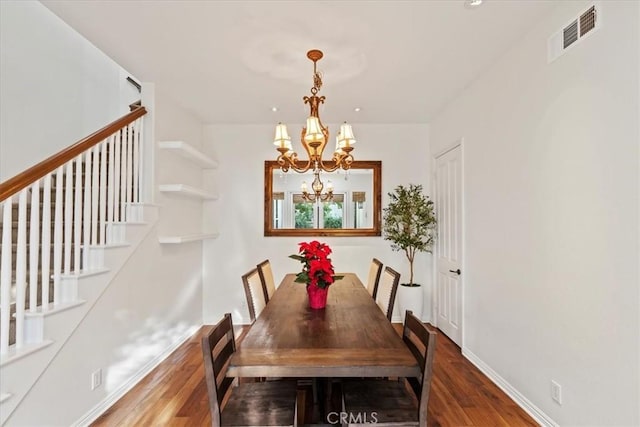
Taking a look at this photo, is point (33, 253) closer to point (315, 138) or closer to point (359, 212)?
point (315, 138)

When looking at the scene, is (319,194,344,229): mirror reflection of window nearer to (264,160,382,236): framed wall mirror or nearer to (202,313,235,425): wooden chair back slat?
(264,160,382,236): framed wall mirror

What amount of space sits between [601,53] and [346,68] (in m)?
1.74

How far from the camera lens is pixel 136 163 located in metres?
2.90

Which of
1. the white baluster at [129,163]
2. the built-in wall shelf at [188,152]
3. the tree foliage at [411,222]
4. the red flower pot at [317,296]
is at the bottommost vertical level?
the red flower pot at [317,296]

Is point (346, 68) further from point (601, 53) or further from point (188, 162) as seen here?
point (188, 162)

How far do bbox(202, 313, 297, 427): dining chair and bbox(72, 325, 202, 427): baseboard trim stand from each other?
47.7 inches

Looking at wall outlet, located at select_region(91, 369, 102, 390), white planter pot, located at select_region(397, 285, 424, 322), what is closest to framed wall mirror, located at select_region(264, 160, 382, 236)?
white planter pot, located at select_region(397, 285, 424, 322)

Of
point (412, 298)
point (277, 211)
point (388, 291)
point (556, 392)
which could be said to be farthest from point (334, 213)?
point (556, 392)

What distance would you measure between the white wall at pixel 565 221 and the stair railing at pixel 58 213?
3082mm

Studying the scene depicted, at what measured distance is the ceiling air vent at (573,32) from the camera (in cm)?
175

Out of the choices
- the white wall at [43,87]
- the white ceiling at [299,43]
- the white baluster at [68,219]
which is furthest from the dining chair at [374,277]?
the white wall at [43,87]

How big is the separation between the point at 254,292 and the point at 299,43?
2000mm

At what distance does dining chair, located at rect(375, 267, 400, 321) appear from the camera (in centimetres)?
250

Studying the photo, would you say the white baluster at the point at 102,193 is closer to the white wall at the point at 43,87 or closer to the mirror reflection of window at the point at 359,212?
the white wall at the point at 43,87
